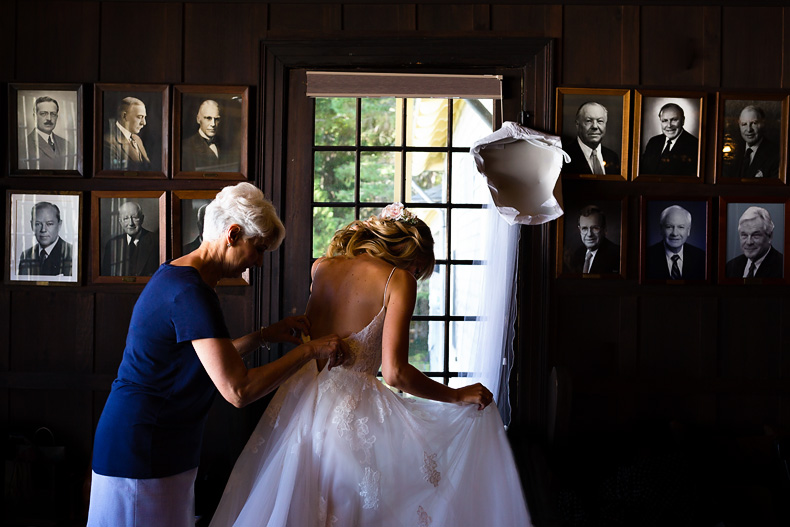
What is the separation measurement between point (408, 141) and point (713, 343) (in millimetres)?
1975

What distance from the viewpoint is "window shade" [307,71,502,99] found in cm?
329

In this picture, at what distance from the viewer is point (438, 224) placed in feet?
11.2

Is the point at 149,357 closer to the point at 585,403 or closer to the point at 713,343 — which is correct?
the point at 585,403

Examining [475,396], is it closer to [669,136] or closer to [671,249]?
[671,249]

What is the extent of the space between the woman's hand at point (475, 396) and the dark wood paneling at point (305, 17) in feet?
6.72

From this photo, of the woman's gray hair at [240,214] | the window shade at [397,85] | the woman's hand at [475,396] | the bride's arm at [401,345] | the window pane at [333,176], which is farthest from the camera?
the window pane at [333,176]

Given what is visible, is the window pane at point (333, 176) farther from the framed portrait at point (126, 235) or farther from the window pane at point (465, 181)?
the framed portrait at point (126, 235)

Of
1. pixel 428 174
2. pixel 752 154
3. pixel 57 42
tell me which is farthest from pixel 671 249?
pixel 57 42

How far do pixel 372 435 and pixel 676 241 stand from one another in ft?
7.00

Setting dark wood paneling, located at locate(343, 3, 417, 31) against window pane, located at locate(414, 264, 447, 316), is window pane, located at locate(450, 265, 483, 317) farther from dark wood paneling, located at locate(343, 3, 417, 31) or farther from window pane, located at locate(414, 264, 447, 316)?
dark wood paneling, located at locate(343, 3, 417, 31)

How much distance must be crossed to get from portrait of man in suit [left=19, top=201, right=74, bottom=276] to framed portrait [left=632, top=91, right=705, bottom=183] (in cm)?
307

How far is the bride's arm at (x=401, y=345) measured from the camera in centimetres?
210

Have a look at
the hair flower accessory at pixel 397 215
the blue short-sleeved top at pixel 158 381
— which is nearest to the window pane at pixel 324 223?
the hair flower accessory at pixel 397 215

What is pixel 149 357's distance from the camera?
73.9 inches
